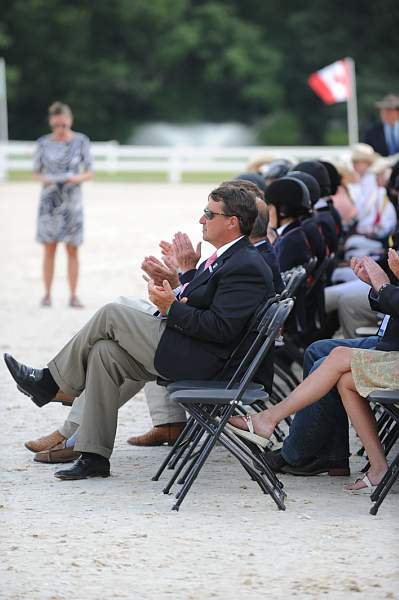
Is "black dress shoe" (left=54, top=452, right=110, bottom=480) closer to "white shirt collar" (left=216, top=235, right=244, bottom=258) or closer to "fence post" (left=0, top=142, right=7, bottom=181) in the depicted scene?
"white shirt collar" (left=216, top=235, right=244, bottom=258)

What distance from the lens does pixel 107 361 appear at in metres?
6.46

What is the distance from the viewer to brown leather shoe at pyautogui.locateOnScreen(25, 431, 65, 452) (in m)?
7.00

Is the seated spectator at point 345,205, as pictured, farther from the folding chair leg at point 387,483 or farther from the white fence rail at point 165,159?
the white fence rail at point 165,159

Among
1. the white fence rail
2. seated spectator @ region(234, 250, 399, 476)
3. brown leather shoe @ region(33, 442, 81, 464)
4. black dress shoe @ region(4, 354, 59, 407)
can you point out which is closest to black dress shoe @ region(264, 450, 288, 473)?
seated spectator @ region(234, 250, 399, 476)

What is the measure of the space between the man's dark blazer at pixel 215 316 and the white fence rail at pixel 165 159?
29665 millimetres

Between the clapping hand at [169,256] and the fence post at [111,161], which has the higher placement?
the clapping hand at [169,256]

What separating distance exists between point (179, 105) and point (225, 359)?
178 feet

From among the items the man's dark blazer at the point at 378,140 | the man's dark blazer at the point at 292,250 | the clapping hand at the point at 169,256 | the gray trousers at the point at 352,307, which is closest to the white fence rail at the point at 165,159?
the man's dark blazer at the point at 378,140

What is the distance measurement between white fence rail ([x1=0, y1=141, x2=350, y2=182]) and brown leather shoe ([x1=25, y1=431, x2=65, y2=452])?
29.1 m

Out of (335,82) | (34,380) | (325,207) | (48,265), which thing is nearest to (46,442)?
(34,380)

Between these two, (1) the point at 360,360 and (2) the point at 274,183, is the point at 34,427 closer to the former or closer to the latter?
(2) the point at 274,183

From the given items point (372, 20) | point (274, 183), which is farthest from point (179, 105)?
point (274, 183)

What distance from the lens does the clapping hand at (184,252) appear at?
6.69 m

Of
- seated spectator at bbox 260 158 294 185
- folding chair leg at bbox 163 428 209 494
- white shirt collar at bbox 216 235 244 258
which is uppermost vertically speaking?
white shirt collar at bbox 216 235 244 258
